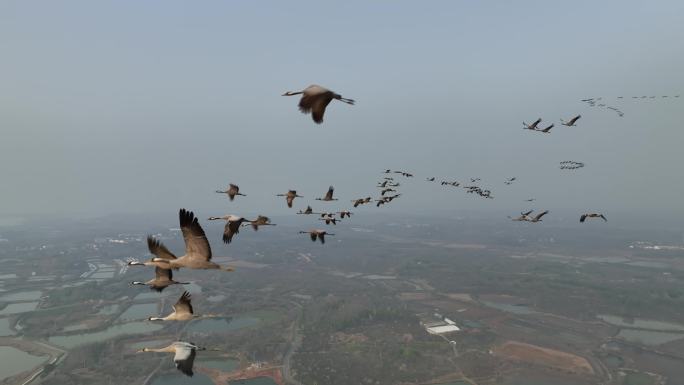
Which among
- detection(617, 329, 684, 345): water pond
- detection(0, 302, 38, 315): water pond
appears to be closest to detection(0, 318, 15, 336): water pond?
detection(0, 302, 38, 315): water pond

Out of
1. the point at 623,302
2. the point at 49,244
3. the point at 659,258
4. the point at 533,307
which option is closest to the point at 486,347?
the point at 533,307

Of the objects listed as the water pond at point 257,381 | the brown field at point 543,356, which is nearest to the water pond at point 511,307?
the brown field at point 543,356

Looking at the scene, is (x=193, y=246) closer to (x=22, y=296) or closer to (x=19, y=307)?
(x=19, y=307)

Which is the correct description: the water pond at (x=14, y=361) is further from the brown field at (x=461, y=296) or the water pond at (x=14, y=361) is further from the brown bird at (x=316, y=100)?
the brown field at (x=461, y=296)

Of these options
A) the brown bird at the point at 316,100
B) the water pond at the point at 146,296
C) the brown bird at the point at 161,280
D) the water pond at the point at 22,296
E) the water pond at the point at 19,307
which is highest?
the brown bird at the point at 316,100

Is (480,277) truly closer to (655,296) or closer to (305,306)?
(655,296)

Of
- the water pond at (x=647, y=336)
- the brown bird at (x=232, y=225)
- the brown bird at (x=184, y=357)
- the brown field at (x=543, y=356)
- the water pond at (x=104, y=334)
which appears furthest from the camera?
the water pond at (x=104, y=334)

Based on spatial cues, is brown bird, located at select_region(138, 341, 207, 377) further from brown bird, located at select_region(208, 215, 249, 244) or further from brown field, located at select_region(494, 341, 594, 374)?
brown field, located at select_region(494, 341, 594, 374)
